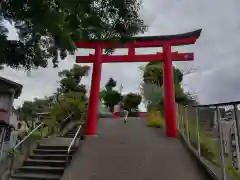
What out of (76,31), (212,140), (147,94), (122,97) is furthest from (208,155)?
(122,97)

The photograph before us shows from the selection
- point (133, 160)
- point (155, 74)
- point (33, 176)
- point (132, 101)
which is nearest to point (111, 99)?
point (132, 101)

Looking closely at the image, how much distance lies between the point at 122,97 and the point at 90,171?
19341 millimetres

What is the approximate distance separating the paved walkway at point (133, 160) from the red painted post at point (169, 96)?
1.56 ft

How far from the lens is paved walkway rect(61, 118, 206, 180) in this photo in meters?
6.36

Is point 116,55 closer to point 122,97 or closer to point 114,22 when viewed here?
point 114,22

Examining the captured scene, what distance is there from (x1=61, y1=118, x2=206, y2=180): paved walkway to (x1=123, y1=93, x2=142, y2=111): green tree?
525 inches

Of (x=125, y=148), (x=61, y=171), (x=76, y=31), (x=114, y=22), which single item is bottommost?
(x=61, y=171)

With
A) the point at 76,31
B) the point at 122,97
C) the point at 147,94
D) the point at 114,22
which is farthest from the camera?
the point at 122,97

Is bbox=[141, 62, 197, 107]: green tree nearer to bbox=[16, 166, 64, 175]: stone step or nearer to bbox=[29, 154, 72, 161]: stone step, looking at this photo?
bbox=[29, 154, 72, 161]: stone step

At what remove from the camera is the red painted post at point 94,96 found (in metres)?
A: 10.9

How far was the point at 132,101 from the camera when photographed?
23641 millimetres

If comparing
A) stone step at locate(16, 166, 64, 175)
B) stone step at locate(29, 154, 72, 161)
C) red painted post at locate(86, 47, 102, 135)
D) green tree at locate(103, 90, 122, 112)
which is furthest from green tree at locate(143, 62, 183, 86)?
stone step at locate(16, 166, 64, 175)

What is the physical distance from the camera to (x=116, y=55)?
11164 mm

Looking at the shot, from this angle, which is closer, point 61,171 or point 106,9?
point 106,9
